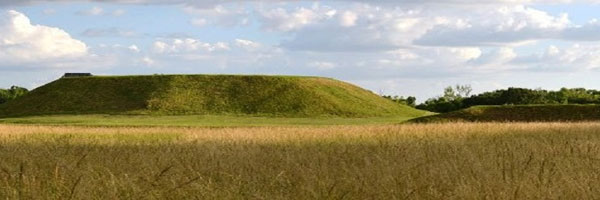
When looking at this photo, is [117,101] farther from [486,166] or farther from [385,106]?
[486,166]

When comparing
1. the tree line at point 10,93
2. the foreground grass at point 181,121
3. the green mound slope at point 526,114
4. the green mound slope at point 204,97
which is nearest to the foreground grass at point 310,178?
the green mound slope at point 526,114

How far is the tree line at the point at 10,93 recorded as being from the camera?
121 m

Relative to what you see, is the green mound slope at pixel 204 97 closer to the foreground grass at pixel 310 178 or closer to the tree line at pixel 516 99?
the tree line at pixel 516 99

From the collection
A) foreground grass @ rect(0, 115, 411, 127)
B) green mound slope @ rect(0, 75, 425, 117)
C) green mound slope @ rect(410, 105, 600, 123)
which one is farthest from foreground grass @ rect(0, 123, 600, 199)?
green mound slope @ rect(0, 75, 425, 117)

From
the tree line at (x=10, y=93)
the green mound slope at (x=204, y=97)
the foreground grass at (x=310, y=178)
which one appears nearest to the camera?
the foreground grass at (x=310, y=178)

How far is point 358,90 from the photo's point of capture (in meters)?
96.0

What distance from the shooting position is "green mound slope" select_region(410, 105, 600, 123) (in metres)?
47.2

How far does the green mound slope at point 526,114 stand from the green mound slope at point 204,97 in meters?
28.6

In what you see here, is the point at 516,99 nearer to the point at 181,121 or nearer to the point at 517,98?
the point at 517,98

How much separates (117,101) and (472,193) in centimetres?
8052

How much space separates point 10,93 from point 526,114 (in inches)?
3837

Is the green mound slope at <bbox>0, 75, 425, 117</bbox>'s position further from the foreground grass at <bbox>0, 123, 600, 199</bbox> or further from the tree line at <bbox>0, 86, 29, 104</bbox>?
the foreground grass at <bbox>0, 123, 600, 199</bbox>

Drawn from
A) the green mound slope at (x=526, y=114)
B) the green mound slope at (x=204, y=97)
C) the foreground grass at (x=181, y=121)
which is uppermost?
the green mound slope at (x=204, y=97)

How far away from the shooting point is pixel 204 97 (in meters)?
85.6
